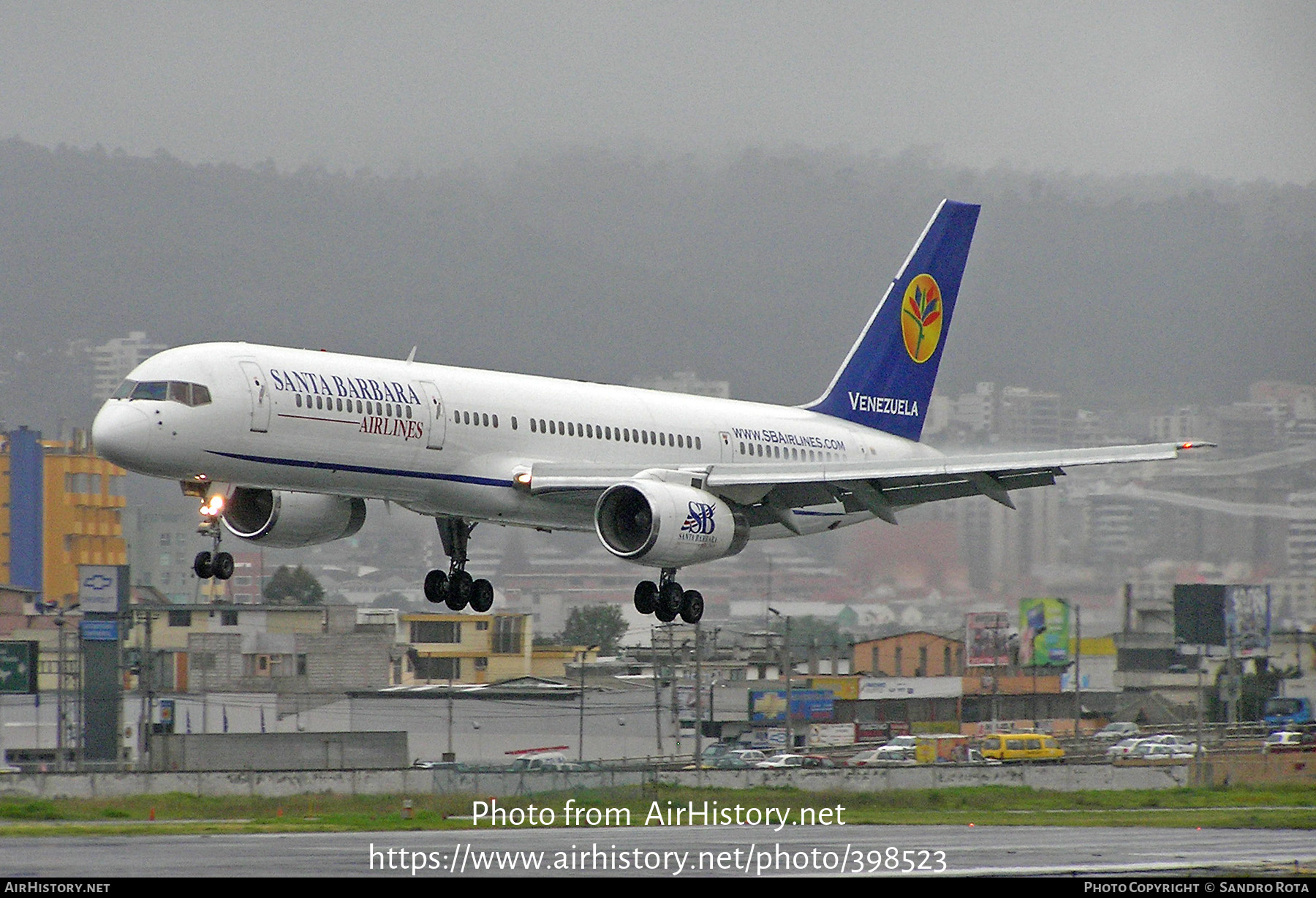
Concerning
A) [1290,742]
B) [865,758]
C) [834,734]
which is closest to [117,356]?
[834,734]

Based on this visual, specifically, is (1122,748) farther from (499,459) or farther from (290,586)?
(290,586)

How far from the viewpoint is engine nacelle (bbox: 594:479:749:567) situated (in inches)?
1226

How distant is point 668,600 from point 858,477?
13.6 feet

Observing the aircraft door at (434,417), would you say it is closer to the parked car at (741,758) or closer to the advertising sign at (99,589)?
the parked car at (741,758)

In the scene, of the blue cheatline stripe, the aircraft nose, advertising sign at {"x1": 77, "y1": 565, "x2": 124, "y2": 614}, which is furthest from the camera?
advertising sign at {"x1": 77, "y1": 565, "x2": 124, "y2": 614}

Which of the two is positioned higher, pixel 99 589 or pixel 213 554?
pixel 213 554

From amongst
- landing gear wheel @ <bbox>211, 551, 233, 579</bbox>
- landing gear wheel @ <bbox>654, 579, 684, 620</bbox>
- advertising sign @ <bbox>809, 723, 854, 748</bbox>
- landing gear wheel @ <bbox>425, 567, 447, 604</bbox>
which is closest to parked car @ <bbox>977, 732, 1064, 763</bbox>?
advertising sign @ <bbox>809, 723, 854, 748</bbox>

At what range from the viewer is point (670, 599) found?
33125 millimetres

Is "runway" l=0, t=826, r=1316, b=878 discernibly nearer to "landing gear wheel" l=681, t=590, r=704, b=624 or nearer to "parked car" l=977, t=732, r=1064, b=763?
"landing gear wheel" l=681, t=590, r=704, b=624

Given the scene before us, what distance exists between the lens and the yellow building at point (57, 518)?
84.9 meters

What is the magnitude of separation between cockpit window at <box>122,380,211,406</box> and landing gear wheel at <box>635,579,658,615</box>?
31.0ft

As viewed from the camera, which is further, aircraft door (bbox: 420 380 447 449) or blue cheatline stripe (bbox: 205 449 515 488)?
aircraft door (bbox: 420 380 447 449)

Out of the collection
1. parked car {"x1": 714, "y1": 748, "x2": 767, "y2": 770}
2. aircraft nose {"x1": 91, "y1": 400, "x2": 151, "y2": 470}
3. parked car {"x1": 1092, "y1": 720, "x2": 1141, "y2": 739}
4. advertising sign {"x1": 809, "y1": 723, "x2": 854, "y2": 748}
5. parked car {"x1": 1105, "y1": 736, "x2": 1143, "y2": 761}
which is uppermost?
aircraft nose {"x1": 91, "y1": 400, "x2": 151, "y2": 470}

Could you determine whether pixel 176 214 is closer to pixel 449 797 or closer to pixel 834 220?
pixel 834 220
